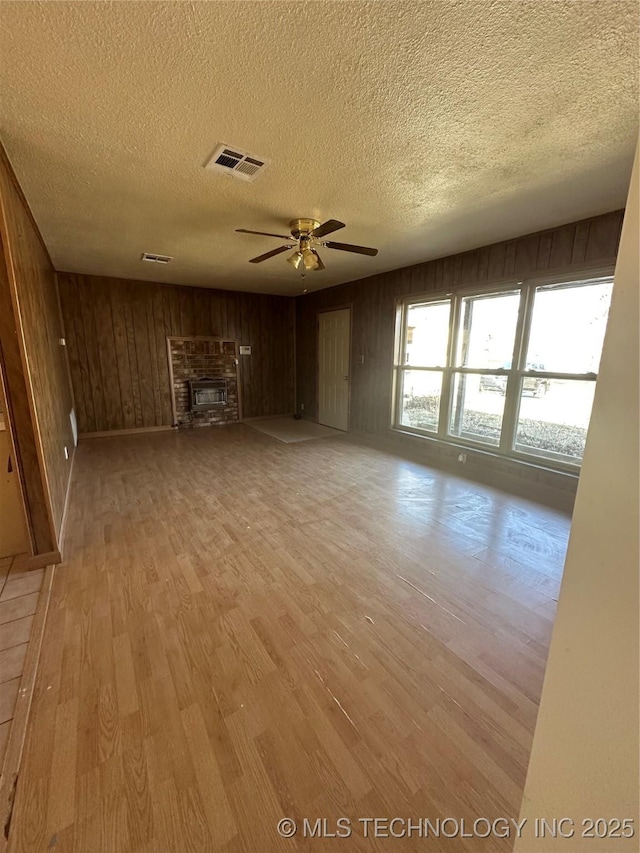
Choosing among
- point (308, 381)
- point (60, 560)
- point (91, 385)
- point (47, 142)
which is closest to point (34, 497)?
point (60, 560)

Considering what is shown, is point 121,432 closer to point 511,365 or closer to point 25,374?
point 25,374

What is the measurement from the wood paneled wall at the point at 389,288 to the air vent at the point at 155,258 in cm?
277

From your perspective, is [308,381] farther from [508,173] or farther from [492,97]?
[492,97]

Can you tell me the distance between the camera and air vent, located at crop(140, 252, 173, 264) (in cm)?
416

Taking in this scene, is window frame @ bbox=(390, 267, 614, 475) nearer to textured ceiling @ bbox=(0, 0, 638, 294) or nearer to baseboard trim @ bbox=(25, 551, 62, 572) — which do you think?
textured ceiling @ bbox=(0, 0, 638, 294)

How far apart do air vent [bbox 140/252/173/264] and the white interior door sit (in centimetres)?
279

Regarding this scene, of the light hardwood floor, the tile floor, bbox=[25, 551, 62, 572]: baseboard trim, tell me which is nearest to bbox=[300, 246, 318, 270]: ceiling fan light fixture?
the light hardwood floor

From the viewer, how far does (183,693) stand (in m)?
1.41

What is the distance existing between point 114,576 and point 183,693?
1039 mm

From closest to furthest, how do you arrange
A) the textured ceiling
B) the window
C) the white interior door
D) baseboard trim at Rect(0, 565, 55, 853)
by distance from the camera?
baseboard trim at Rect(0, 565, 55, 853) → the textured ceiling → the window → the white interior door

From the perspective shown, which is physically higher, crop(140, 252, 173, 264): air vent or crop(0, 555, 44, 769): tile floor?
crop(140, 252, 173, 264): air vent

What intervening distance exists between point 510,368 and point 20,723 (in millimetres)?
4333

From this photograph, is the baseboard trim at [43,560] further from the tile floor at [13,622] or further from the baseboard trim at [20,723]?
the baseboard trim at [20,723]

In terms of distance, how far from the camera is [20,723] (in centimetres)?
128
